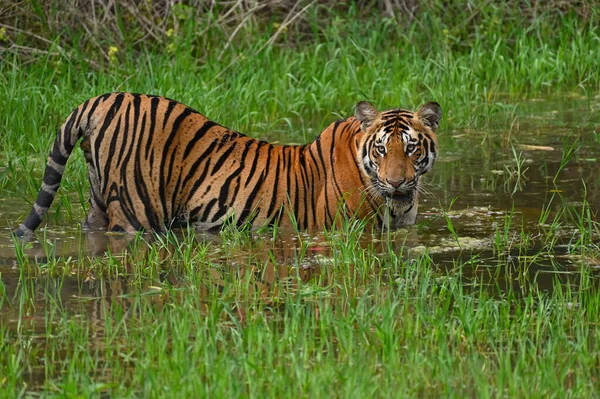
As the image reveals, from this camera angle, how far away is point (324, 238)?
6312mm

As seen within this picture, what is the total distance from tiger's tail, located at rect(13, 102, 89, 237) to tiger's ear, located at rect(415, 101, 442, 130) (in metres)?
1.81

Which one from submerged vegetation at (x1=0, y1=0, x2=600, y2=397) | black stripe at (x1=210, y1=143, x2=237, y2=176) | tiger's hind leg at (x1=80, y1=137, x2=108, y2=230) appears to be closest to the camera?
submerged vegetation at (x1=0, y1=0, x2=600, y2=397)

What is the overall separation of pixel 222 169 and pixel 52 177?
0.92m

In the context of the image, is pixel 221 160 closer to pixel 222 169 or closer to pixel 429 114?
pixel 222 169

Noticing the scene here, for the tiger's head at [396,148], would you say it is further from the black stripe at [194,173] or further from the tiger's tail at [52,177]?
the tiger's tail at [52,177]

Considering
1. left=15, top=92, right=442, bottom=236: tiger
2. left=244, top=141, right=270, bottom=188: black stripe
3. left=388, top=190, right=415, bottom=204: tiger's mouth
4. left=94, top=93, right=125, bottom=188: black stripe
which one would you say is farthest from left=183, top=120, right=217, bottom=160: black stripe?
left=388, top=190, right=415, bottom=204: tiger's mouth

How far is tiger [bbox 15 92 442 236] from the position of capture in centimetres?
632

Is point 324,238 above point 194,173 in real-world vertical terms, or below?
below

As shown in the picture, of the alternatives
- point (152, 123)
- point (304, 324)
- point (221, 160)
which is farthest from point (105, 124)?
point (304, 324)

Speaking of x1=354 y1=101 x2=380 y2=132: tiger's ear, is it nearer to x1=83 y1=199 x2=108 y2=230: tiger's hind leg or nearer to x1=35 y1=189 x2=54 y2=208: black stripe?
x1=83 y1=199 x2=108 y2=230: tiger's hind leg

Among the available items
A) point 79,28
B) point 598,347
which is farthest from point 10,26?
point 598,347

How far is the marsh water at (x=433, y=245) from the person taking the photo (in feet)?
17.5

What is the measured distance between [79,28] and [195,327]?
5.98 m

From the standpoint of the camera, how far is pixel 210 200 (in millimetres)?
6539
